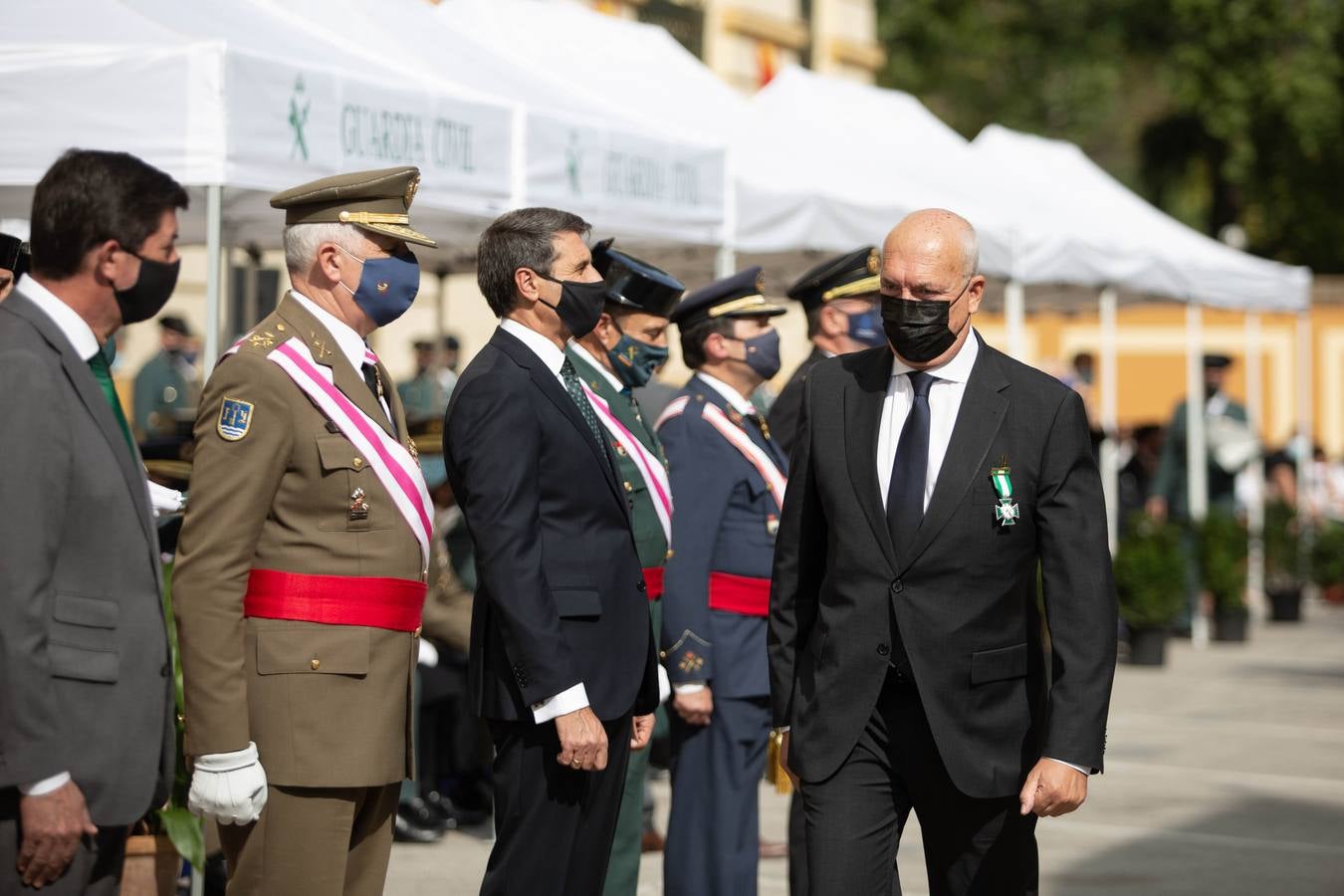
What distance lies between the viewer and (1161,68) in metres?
45.4

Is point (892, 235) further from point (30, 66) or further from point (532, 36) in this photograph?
point (532, 36)

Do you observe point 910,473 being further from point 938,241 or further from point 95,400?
point 95,400

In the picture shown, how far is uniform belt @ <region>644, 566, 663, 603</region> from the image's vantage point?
528 cm

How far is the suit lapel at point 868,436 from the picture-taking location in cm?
403

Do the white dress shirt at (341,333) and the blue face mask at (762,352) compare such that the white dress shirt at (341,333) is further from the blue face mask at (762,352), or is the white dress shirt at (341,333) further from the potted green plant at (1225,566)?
the potted green plant at (1225,566)

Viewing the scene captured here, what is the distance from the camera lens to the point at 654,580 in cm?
533

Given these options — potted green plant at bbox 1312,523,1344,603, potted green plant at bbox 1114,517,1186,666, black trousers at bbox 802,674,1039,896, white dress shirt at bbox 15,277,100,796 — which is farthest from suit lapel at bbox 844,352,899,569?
potted green plant at bbox 1312,523,1344,603

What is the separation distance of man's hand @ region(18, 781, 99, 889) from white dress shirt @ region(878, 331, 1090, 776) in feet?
5.61

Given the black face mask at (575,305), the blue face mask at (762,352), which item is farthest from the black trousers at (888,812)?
the blue face mask at (762,352)

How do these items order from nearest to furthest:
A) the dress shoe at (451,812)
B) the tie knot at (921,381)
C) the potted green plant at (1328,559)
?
the tie knot at (921,381) → the dress shoe at (451,812) → the potted green plant at (1328,559)

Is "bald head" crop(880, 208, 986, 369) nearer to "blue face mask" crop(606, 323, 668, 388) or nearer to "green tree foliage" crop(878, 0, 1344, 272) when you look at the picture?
"blue face mask" crop(606, 323, 668, 388)

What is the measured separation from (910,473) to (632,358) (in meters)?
1.93

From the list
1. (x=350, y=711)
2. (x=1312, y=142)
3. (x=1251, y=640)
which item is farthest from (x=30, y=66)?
(x=1312, y=142)

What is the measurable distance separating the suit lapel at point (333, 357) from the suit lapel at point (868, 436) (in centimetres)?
96
